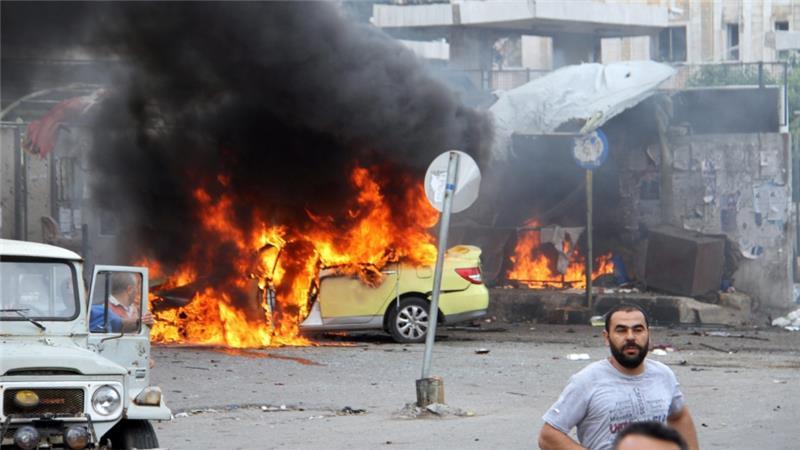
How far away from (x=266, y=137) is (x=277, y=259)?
2.66 m

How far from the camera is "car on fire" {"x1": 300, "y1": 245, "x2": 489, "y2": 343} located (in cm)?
1850

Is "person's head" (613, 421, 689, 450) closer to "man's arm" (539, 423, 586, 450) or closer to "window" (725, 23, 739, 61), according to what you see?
"man's arm" (539, 423, 586, 450)

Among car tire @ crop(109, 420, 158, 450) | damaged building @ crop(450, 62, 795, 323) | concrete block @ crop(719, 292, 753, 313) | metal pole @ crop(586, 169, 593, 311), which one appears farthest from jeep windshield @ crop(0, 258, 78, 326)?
concrete block @ crop(719, 292, 753, 313)

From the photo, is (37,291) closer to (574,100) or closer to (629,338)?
(629,338)

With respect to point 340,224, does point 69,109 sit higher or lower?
higher

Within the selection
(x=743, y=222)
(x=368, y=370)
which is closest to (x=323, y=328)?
(x=368, y=370)

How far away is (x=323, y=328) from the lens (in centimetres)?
1858

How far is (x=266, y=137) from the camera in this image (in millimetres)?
21156

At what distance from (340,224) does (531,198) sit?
307 inches

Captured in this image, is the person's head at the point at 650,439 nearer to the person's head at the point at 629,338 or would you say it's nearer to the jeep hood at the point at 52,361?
the person's head at the point at 629,338

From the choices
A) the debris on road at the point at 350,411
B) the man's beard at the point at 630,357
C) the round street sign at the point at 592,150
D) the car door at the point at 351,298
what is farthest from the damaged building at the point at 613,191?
the man's beard at the point at 630,357

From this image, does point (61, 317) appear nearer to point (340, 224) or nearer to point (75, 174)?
point (340, 224)

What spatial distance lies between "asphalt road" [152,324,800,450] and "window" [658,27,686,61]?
1601 inches

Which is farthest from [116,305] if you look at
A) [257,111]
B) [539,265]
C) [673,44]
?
[673,44]
